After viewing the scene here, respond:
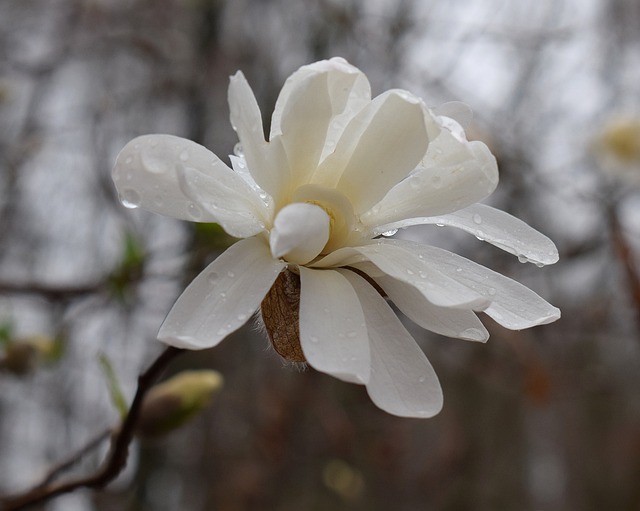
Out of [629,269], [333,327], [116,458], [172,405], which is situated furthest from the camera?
[629,269]

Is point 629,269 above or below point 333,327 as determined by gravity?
below

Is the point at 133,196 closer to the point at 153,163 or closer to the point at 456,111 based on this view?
the point at 153,163

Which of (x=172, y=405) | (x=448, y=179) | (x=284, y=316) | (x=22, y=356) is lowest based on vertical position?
(x=22, y=356)

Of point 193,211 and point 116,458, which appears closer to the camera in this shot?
point 193,211

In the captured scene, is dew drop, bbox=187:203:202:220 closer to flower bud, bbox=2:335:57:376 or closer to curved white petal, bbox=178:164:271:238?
curved white petal, bbox=178:164:271:238

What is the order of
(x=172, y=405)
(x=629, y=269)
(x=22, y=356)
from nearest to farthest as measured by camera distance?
1. (x=172, y=405)
2. (x=22, y=356)
3. (x=629, y=269)

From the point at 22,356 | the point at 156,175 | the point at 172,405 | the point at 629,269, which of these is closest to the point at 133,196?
the point at 156,175
